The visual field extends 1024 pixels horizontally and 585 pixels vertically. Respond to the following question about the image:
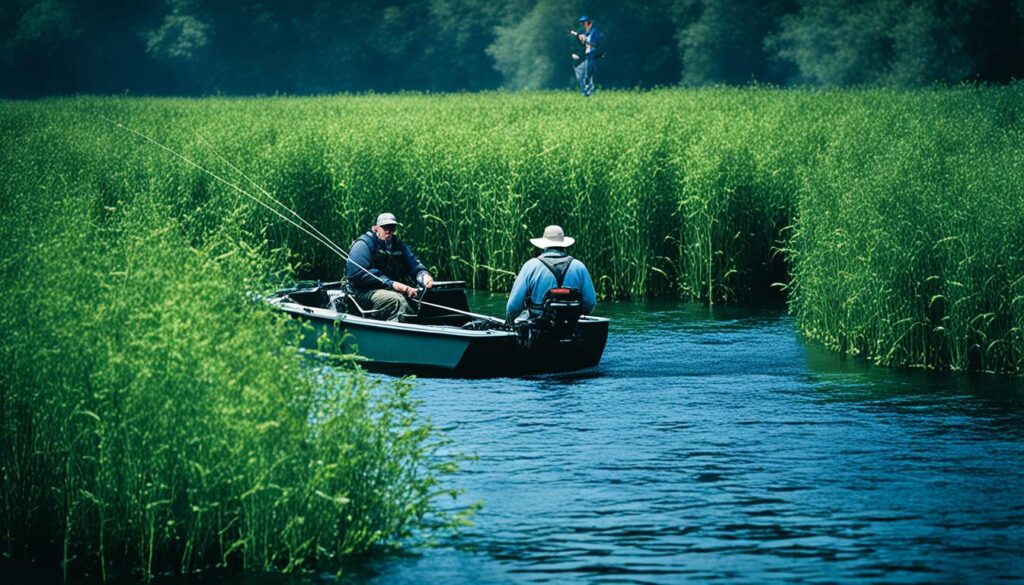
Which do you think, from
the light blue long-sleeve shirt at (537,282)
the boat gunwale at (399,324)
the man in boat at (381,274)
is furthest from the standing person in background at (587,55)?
the light blue long-sleeve shirt at (537,282)

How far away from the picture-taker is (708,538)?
10633 millimetres

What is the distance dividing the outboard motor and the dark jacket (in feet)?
6.33

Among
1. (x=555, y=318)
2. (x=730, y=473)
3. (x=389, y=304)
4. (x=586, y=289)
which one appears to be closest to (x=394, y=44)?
(x=389, y=304)

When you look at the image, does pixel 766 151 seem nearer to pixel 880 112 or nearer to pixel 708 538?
pixel 880 112

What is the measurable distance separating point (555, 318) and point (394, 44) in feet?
246

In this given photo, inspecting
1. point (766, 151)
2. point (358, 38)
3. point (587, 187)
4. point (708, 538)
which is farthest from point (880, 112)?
point (358, 38)

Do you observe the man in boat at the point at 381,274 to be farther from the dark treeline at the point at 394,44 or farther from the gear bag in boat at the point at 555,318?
the dark treeline at the point at 394,44

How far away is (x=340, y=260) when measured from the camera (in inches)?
966

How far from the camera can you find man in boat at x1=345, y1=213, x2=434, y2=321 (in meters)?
17.2

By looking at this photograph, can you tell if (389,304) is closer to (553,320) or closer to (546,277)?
(546,277)

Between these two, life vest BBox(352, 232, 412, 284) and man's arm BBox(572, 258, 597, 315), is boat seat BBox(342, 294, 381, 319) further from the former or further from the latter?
man's arm BBox(572, 258, 597, 315)

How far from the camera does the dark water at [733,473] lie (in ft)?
33.2

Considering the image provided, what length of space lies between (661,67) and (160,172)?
190 ft

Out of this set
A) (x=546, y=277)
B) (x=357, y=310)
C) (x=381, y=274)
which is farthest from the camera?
(x=357, y=310)
